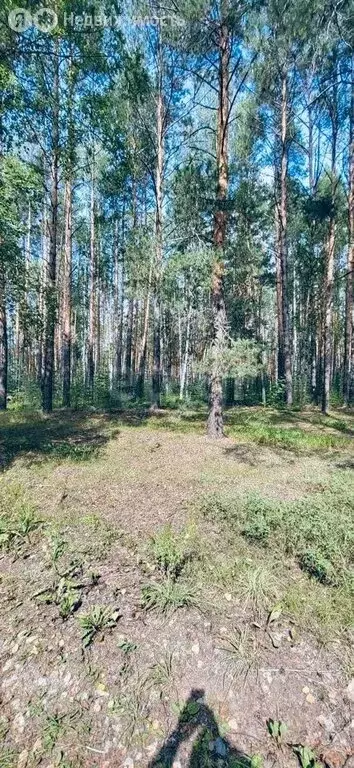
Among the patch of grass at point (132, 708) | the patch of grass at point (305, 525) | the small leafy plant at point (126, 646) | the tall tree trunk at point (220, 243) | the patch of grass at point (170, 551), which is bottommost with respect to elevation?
the patch of grass at point (132, 708)

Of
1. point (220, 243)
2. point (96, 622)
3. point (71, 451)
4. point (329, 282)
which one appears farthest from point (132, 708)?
point (329, 282)

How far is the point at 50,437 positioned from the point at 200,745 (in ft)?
22.8

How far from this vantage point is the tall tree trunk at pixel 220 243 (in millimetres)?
8078

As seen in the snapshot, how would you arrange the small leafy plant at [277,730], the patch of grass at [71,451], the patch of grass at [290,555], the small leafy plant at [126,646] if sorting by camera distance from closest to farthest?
1. the small leafy plant at [277,730]
2. the small leafy plant at [126,646]
3. the patch of grass at [290,555]
4. the patch of grass at [71,451]

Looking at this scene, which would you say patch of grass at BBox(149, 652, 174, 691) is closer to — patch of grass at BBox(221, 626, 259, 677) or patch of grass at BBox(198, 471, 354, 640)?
patch of grass at BBox(221, 626, 259, 677)

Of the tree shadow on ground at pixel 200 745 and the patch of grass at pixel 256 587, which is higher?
the patch of grass at pixel 256 587

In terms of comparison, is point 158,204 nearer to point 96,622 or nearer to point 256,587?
point 256,587

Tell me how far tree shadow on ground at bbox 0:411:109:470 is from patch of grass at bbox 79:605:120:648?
3866 millimetres

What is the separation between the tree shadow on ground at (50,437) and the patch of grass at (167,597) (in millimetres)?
3822

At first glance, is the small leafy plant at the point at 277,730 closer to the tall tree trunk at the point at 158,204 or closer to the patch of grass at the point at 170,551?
the patch of grass at the point at 170,551

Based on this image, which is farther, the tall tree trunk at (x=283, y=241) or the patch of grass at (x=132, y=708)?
the tall tree trunk at (x=283, y=241)

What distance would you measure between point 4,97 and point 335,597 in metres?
9.31
